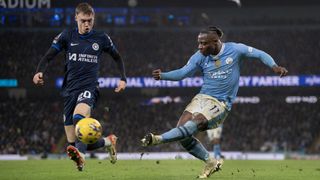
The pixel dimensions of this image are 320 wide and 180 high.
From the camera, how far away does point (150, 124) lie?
4322cm

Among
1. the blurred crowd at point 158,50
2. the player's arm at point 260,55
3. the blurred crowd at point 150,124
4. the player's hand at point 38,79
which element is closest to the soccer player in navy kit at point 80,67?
the player's hand at point 38,79

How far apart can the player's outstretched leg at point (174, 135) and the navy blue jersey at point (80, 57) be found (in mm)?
2302

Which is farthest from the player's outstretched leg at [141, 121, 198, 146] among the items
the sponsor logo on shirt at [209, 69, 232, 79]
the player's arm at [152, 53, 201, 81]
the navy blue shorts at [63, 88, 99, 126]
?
the navy blue shorts at [63, 88, 99, 126]

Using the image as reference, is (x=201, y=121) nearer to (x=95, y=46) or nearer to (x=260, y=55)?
(x=260, y=55)

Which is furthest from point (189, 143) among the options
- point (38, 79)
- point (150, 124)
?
point (150, 124)

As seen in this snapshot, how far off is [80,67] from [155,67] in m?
33.2

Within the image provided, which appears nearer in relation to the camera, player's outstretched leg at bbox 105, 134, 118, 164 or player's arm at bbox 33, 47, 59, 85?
player's arm at bbox 33, 47, 59, 85

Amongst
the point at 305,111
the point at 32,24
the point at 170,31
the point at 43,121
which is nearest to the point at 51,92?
the point at 43,121

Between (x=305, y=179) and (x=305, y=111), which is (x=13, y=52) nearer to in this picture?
(x=305, y=111)

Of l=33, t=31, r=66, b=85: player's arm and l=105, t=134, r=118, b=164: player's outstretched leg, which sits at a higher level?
l=33, t=31, r=66, b=85: player's arm

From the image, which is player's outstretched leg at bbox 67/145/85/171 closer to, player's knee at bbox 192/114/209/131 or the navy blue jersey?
the navy blue jersey

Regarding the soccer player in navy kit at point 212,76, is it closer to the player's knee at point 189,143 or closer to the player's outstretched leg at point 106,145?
the player's knee at point 189,143

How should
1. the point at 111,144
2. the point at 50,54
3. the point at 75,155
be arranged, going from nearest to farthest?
the point at 75,155 → the point at 50,54 → the point at 111,144

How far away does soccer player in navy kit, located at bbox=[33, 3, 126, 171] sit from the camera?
430 inches
